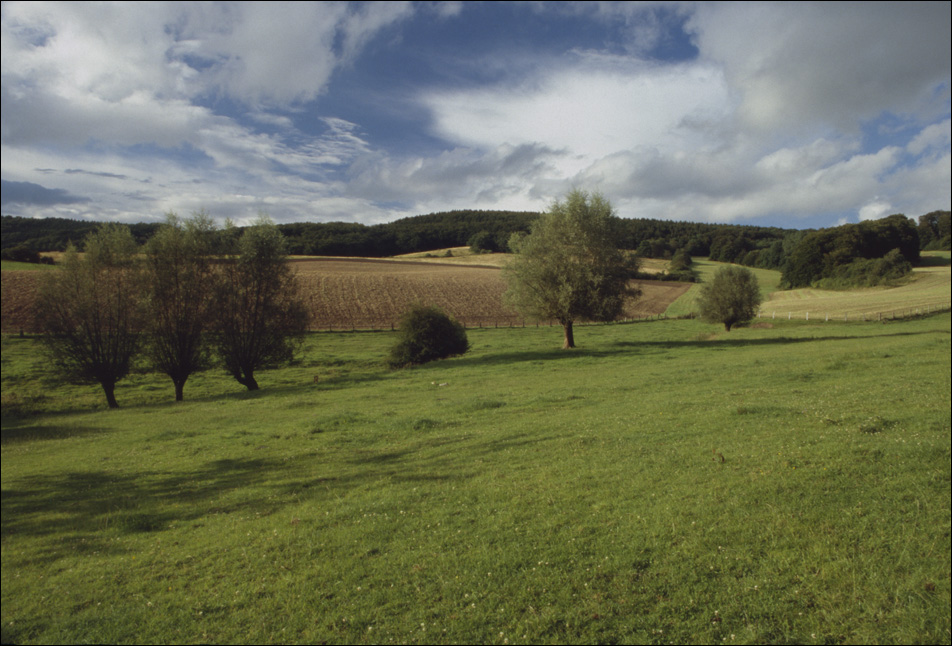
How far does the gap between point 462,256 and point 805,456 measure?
385 feet

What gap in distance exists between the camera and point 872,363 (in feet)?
67.5

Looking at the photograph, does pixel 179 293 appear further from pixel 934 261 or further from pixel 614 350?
pixel 934 261

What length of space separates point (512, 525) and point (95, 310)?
31.2m

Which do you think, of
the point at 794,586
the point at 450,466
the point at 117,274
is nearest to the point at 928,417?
the point at 794,586

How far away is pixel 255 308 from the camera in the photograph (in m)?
31.9

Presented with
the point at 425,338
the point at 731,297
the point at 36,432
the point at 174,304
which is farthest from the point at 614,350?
the point at 36,432

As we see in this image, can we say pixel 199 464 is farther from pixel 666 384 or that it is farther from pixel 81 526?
pixel 666 384

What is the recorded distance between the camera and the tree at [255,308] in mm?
30984

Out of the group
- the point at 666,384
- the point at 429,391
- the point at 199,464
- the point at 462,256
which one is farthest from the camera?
the point at 462,256

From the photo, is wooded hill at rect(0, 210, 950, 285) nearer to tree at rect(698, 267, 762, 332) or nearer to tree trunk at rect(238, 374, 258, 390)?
tree at rect(698, 267, 762, 332)

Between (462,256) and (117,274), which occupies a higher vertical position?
(462,256)

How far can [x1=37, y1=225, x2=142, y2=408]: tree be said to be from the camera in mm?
27031

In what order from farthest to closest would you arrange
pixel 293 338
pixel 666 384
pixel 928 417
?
pixel 293 338 → pixel 666 384 → pixel 928 417

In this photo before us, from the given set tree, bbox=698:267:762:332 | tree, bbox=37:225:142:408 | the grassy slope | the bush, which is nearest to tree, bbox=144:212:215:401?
tree, bbox=37:225:142:408
